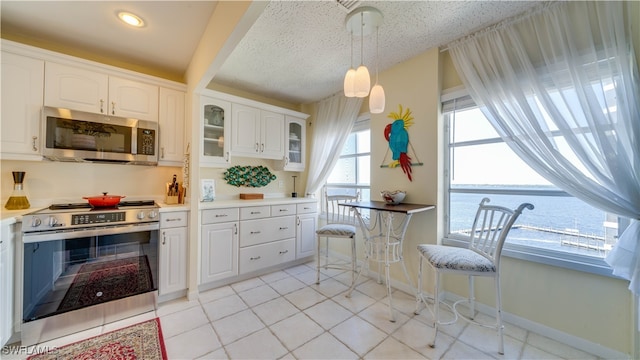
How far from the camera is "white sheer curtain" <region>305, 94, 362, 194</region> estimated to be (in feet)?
10.5

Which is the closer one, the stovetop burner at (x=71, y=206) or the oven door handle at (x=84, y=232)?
the oven door handle at (x=84, y=232)

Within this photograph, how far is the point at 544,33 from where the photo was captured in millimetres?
1727

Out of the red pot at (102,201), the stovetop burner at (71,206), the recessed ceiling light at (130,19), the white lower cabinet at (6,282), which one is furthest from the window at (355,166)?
the white lower cabinet at (6,282)

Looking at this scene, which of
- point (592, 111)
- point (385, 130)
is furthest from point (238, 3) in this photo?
point (592, 111)

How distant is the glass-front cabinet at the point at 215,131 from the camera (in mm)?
2770

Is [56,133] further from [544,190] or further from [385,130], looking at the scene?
[544,190]

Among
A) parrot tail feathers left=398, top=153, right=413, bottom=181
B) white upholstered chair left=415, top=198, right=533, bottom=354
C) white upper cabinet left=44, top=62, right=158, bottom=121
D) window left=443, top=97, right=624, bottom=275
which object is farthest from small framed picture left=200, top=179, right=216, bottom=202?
window left=443, top=97, right=624, bottom=275

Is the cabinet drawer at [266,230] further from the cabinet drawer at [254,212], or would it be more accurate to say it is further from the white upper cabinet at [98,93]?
the white upper cabinet at [98,93]

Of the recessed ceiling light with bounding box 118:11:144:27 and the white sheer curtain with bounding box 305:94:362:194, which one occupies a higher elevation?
the recessed ceiling light with bounding box 118:11:144:27

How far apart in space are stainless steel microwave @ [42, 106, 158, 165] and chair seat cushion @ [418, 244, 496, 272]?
2837mm

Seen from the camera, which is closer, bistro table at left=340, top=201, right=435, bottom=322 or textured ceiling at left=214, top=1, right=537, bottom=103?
textured ceiling at left=214, top=1, right=537, bottom=103

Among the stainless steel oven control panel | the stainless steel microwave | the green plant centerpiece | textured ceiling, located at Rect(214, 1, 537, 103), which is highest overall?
textured ceiling, located at Rect(214, 1, 537, 103)

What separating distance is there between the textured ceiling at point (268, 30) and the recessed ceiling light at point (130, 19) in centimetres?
5

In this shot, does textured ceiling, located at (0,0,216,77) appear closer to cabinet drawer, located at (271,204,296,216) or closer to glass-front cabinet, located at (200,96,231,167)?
glass-front cabinet, located at (200,96,231,167)
